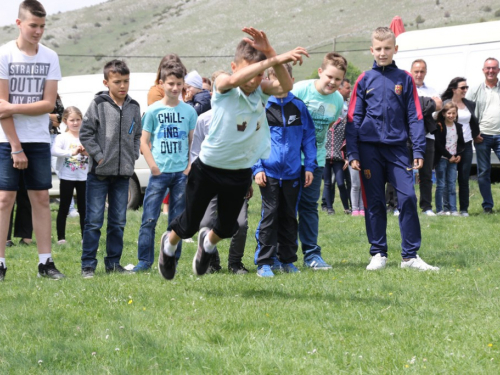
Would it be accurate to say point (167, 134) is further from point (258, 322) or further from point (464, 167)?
point (464, 167)

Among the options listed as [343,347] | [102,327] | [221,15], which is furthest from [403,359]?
[221,15]

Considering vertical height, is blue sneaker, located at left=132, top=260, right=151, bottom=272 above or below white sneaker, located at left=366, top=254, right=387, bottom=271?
below

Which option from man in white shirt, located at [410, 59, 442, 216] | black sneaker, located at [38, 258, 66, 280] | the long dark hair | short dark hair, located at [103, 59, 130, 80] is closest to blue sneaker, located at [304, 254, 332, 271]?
black sneaker, located at [38, 258, 66, 280]

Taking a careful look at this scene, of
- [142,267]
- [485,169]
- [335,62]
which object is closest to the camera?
[335,62]

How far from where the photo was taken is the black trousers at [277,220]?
7.37m

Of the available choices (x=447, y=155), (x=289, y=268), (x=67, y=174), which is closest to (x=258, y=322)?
(x=289, y=268)

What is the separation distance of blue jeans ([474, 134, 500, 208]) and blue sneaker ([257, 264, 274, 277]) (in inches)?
261

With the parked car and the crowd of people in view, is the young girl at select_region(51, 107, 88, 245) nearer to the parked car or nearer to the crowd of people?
the crowd of people

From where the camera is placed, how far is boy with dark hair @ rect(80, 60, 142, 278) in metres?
7.35

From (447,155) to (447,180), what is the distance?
1.62 ft

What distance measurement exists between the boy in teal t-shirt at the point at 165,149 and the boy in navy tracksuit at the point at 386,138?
67.0 inches

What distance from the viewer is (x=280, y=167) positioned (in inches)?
289

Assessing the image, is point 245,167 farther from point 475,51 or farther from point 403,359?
point 475,51

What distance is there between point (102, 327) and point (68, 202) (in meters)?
5.52
